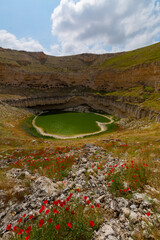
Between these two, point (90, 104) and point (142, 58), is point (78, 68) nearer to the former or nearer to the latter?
point (90, 104)

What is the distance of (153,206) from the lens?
2.88 m

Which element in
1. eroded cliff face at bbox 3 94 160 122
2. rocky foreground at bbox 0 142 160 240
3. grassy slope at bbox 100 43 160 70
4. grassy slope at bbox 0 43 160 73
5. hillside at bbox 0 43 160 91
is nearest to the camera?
rocky foreground at bbox 0 142 160 240

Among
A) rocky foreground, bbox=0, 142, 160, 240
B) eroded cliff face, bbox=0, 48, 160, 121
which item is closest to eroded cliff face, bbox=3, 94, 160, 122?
eroded cliff face, bbox=0, 48, 160, 121

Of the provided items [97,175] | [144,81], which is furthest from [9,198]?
[144,81]

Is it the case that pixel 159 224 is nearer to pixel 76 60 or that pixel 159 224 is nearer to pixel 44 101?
pixel 44 101

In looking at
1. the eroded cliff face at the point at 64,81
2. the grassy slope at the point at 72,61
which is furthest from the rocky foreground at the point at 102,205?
the grassy slope at the point at 72,61

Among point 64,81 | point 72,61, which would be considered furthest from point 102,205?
point 72,61

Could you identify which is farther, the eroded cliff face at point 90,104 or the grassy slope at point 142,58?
the grassy slope at point 142,58

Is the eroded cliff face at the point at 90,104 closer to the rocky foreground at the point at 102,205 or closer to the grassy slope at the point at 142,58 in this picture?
the grassy slope at the point at 142,58

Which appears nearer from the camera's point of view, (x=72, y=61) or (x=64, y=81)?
(x=64, y=81)

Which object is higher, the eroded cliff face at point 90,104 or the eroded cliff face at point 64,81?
the eroded cliff face at point 64,81

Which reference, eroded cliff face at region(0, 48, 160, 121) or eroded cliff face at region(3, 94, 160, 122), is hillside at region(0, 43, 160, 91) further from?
eroded cliff face at region(3, 94, 160, 122)

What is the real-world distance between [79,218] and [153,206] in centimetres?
198

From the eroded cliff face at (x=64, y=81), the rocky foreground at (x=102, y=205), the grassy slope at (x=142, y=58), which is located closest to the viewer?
the rocky foreground at (x=102, y=205)
